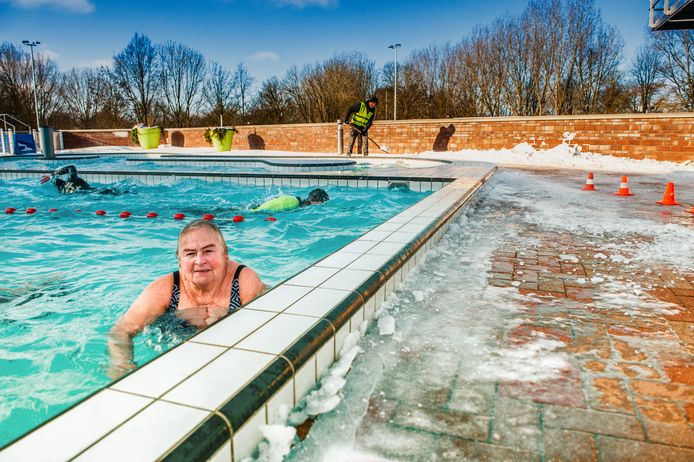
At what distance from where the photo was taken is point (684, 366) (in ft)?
6.73

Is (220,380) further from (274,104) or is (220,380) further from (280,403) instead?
(274,104)

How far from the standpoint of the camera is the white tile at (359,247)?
134 inches

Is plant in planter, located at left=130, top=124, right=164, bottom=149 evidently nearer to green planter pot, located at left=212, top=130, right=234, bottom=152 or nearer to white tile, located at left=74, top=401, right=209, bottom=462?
green planter pot, located at left=212, top=130, right=234, bottom=152

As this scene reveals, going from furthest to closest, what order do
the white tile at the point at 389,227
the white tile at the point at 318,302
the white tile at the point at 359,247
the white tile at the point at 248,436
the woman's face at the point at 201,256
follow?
the white tile at the point at 389,227 → the white tile at the point at 359,247 → the woman's face at the point at 201,256 → the white tile at the point at 318,302 → the white tile at the point at 248,436

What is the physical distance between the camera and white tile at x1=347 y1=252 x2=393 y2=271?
2.90m

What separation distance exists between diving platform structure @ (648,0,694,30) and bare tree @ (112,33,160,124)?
121 ft

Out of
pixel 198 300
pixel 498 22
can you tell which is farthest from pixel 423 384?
pixel 498 22

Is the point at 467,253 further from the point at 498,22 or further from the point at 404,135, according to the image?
the point at 498,22

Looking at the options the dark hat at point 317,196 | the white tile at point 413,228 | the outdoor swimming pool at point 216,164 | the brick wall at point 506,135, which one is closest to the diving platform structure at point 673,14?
the brick wall at point 506,135

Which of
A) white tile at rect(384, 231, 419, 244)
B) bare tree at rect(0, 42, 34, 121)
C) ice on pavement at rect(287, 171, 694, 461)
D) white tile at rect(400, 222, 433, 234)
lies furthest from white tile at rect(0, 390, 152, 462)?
bare tree at rect(0, 42, 34, 121)

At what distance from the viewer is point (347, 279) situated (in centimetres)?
266

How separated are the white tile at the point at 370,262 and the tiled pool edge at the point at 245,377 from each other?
0.04 feet

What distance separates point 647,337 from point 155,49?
147ft

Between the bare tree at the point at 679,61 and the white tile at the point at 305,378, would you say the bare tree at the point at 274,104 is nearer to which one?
the bare tree at the point at 679,61
